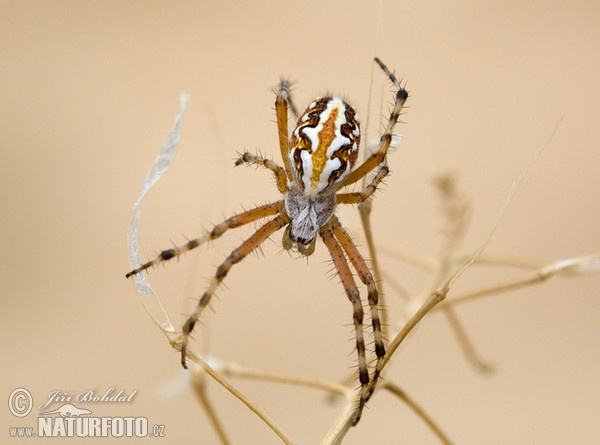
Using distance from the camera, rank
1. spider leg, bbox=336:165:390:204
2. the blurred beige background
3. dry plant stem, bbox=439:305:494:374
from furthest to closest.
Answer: the blurred beige background, dry plant stem, bbox=439:305:494:374, spider leg, bbox=336:165:390:204

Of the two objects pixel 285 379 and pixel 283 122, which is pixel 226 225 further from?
pixel 285 379

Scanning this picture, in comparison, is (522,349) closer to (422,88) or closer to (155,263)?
(422,88)

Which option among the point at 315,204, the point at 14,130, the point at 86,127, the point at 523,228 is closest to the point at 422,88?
the point at 523,228

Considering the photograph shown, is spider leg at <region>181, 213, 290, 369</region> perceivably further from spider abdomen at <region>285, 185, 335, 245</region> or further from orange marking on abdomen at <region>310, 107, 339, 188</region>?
orange marking on abdomen at <region>310, 107, 339, 188</region>

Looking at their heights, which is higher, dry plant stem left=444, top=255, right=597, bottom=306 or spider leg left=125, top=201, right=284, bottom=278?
spider leg left=125, top=201, right=284, bottom=278

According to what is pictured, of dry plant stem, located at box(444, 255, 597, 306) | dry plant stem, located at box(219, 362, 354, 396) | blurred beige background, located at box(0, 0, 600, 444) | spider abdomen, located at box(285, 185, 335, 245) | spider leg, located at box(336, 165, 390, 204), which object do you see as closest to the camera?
dry plant stem, located at box(219, 362, 354, 396)
